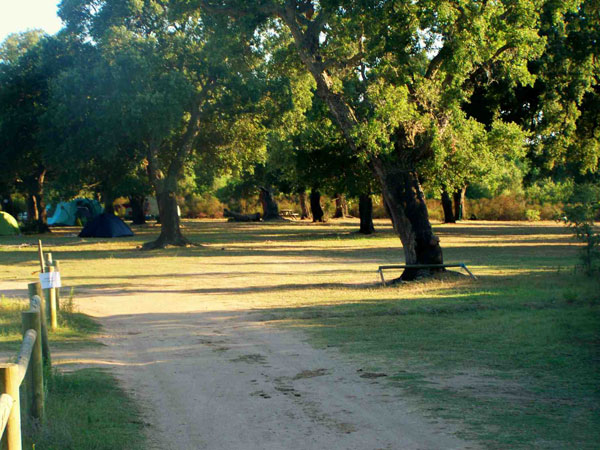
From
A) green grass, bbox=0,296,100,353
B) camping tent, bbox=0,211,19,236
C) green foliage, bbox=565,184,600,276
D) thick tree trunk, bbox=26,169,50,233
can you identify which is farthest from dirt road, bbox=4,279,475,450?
thick tree trunk, bbox=26,169,50,233

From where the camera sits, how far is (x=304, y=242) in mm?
34656

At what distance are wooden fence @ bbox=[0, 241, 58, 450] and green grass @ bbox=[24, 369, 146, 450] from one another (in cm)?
23

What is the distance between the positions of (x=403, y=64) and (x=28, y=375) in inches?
457

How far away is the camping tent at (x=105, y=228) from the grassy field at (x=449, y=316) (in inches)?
468

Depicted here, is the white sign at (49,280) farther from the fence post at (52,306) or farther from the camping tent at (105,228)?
the camping tent at (105,228)

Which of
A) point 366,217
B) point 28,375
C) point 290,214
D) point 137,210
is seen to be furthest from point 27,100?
point 290,214

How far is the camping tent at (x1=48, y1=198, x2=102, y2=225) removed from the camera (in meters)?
61.5

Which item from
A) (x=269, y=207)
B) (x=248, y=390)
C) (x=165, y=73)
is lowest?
(x=248, y=390)

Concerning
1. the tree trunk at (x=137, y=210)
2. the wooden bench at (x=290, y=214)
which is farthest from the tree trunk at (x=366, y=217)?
the wooden bench at (x=290, y=214)

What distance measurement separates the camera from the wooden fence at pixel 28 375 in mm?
3332

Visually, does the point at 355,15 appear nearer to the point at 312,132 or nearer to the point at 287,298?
the point at 287,298

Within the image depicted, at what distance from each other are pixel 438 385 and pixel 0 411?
5.04m

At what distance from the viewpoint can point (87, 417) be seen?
20.1ft

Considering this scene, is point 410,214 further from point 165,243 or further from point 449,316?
point 165,243
